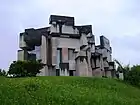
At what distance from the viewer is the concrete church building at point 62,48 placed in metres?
46.7

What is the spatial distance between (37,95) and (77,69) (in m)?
27.3

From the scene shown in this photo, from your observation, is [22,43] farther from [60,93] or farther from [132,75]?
[60,93]

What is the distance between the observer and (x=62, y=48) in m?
47.3

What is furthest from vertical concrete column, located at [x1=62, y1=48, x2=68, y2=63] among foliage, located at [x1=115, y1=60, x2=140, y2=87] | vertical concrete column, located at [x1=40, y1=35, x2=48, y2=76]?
foliage, located at [x1=115, y1=60, x2=140, y2=87]

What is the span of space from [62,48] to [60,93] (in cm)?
2580

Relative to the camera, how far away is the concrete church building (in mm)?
46719

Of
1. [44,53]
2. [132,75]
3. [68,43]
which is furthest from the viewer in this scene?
[68,43]

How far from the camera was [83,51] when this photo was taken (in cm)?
4841

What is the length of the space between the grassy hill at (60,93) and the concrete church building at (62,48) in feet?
59.3

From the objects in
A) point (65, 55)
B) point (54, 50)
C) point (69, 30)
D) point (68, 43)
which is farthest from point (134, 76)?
point (69, 30)

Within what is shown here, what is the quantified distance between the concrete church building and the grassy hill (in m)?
18.1

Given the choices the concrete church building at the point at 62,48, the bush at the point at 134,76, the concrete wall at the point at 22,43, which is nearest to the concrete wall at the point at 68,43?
the concrete church building at the point at 62,48

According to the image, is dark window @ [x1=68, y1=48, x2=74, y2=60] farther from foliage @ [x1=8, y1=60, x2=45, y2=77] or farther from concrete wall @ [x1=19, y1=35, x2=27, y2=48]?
foliage @ [x1=8, y1=60, x2=45, y2=77]

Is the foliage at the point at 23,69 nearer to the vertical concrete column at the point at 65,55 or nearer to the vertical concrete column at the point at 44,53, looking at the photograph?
the vertical concrete column at the point at 44,53
